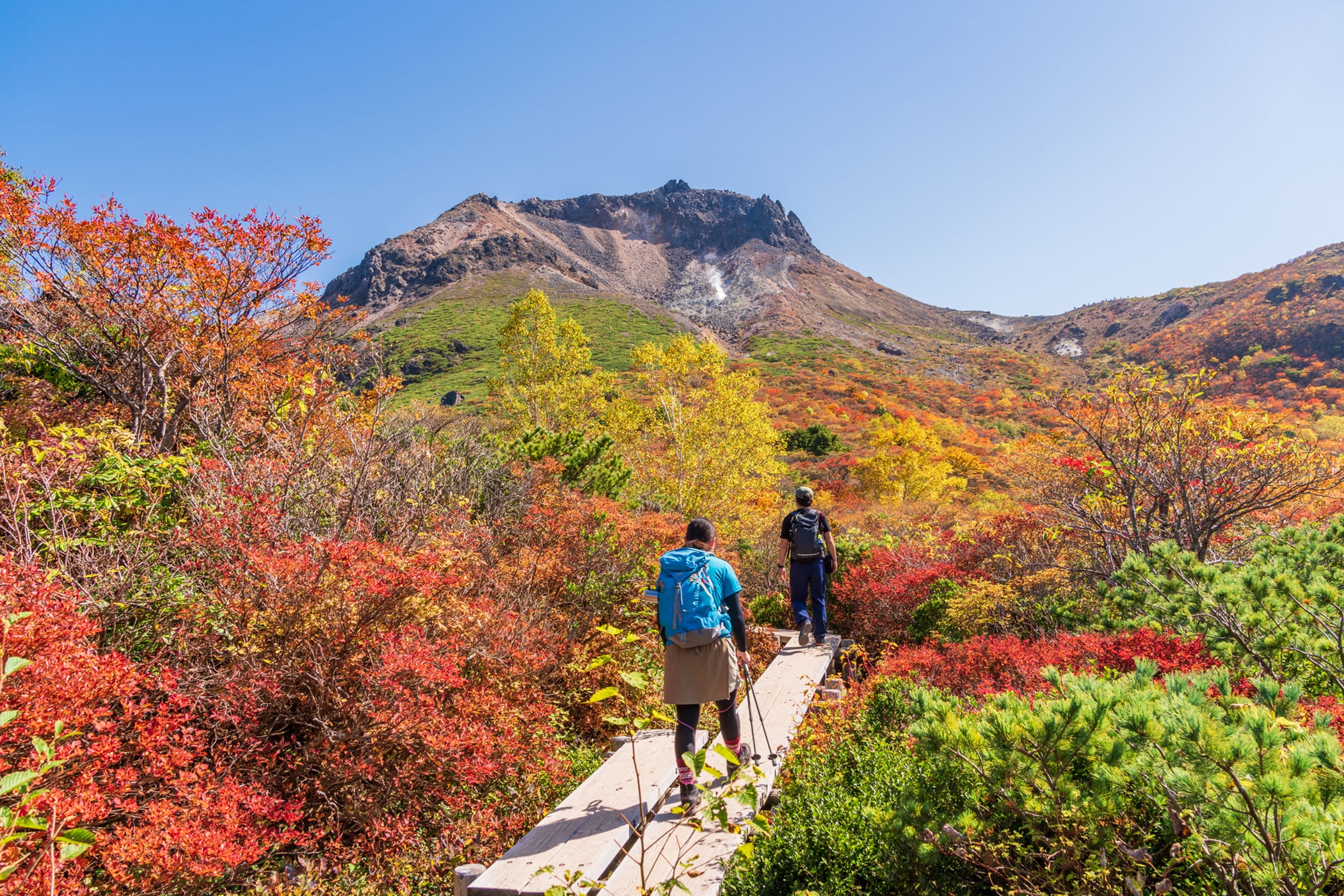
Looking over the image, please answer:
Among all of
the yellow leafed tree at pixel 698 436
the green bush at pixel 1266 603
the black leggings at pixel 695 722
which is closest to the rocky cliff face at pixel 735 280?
the yellow leafed tree at pixel 698 436

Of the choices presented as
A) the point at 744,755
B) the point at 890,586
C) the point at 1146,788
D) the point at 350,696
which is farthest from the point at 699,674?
the point at 890,586

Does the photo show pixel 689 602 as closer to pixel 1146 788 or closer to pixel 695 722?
pixel 695 722

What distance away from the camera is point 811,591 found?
6.46 metres

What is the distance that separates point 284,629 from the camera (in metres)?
3.87

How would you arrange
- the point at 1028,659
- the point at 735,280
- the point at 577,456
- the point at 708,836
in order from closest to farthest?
the point at 708,836 → the point at 1028,659 → the point at 577,456 → the point at 735,280

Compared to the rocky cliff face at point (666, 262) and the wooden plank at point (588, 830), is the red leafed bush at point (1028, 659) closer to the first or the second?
the wooden plank at point (588, 830)

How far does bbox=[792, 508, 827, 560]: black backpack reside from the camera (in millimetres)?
6051

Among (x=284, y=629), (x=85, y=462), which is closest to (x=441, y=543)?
(x=284, y=629)

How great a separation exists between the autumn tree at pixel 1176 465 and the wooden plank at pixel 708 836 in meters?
3.78

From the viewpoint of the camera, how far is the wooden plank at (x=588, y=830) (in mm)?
2861

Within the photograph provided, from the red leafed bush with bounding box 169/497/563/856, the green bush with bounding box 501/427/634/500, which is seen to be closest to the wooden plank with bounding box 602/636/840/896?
the red leafed bush with bounding box 169/497/563/856

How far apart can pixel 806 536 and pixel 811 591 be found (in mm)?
812

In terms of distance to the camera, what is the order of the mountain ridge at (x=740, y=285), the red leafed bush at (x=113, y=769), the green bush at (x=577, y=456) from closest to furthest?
the red leafed bush at (x=113, y=769) → the green bush at (x=577, y=456) → the mountain ridge at (x=740, y=285)

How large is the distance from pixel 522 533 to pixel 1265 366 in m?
54.8
